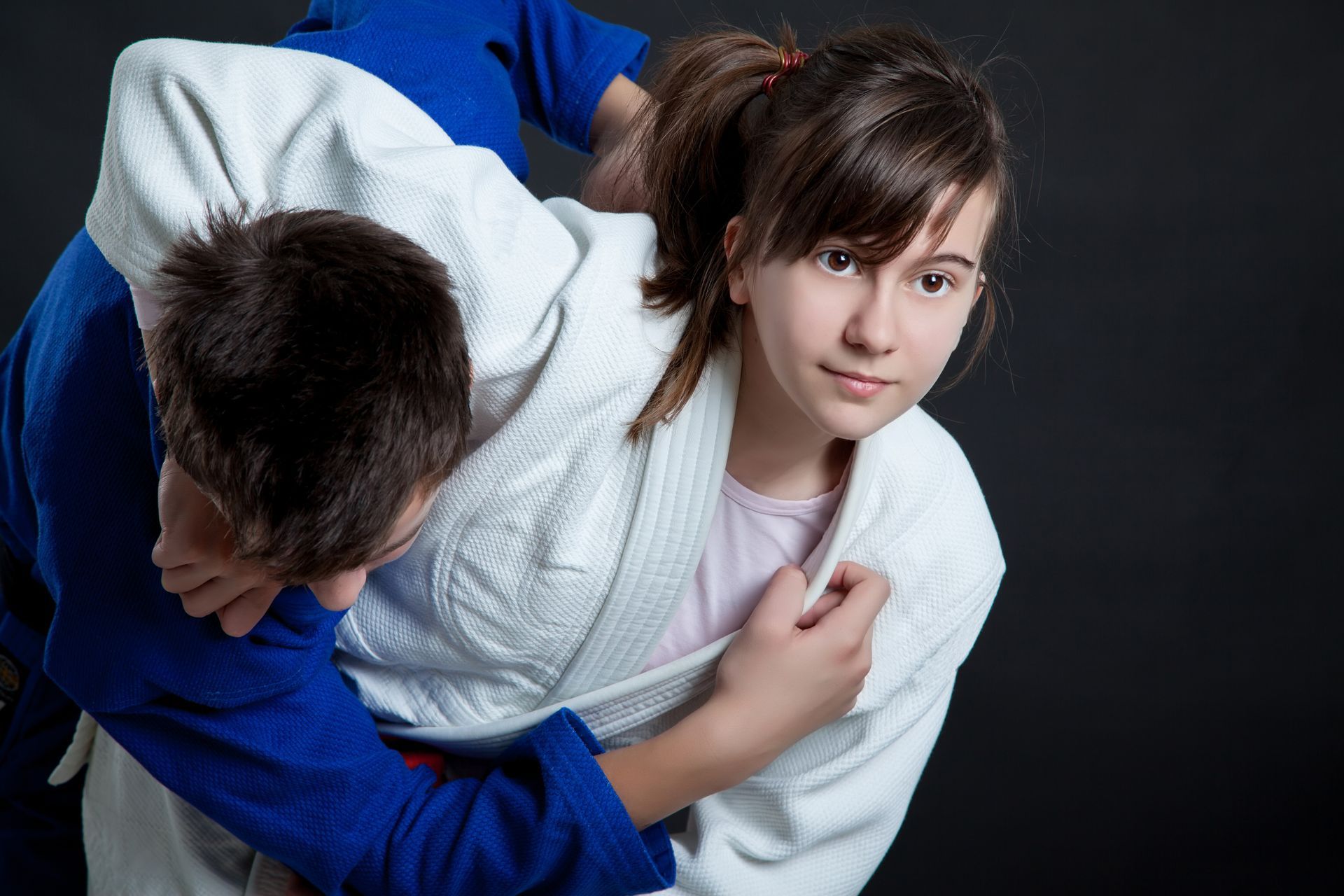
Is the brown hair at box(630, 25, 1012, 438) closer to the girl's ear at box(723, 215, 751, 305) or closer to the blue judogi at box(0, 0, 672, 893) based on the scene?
the girl's ear at box(723, 215, 751, 305)

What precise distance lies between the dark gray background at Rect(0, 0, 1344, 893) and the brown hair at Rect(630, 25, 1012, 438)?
0.73 metres

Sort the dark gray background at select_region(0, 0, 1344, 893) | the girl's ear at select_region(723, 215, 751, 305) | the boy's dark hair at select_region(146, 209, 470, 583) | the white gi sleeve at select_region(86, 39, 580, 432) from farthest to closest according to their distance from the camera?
the dark gray background at select_region(0, 0, 1344, 893)
the girl's ear at select_region(723, 215, 751, 305)
the white gi sleeve at select_region(86, 39, 580, 432)
the boy's dark hair at select_region(146, 209, 470, 583)

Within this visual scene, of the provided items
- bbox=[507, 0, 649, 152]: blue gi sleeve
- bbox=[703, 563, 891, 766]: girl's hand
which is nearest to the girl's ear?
bbox=[703, 563, 891, 766]: girl's hand

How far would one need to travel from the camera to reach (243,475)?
2.44 ft

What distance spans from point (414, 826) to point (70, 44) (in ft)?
4.41

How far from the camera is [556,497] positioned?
3.40 feet

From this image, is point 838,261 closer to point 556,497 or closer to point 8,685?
point 556,497

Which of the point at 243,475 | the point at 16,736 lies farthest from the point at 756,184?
the point at 16,736

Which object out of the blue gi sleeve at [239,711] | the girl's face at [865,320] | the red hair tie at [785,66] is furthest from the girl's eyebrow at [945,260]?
the blue gi sleeve at [239,711]

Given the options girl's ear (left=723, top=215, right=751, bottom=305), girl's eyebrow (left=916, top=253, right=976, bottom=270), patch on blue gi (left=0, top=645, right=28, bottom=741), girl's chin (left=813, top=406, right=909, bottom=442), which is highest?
girl's eyebrow (left=916, top=253, right=976, bottom=270)

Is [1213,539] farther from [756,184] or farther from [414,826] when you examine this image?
[414,826]

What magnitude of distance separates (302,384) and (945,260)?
488 millimetres

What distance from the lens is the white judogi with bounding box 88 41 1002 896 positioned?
0.95m

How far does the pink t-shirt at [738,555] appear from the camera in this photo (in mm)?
1164
